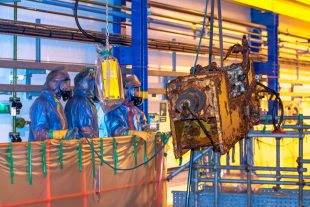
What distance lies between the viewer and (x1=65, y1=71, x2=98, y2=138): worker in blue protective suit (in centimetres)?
615

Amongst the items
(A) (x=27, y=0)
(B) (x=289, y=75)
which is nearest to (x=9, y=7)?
(A) (x=27, y=0)

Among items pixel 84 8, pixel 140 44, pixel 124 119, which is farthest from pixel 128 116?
pixel 84 8

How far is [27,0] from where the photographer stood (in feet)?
22.8

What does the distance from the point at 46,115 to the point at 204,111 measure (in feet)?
10.3

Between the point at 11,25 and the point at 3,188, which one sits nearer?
the point at 3,188

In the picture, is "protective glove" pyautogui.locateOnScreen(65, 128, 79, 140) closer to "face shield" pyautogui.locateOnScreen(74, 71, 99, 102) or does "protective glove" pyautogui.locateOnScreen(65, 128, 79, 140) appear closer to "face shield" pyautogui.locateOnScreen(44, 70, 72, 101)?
"face shield" pyautogui.locateOnScreen(44, 70, 72, 101)

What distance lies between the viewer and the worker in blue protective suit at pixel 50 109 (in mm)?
5738

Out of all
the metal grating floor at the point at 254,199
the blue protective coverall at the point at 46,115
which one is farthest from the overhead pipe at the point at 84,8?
the metal grating floor at the point at 254,199

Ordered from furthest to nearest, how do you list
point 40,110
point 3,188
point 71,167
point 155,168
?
point 155,168
point 40,110
point 71,167
point 3,188

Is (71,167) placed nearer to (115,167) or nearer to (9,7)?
(115,167)

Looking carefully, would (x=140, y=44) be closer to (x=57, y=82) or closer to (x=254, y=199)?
(x=57, y=82)

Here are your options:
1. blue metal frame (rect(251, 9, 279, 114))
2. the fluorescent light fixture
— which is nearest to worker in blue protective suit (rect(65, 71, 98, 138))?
the fluorescent light fixture

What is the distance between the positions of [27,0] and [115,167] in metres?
2.72

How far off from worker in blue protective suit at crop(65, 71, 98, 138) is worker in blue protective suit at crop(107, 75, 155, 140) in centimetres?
35
